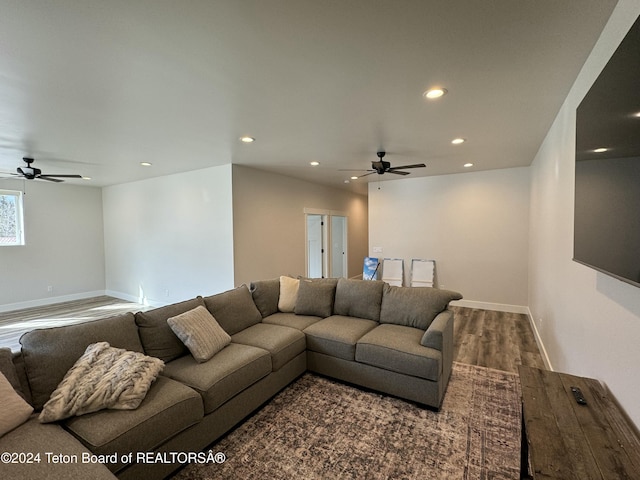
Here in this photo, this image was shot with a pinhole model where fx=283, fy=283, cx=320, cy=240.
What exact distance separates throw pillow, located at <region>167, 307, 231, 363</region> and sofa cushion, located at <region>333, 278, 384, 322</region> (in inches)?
53.9

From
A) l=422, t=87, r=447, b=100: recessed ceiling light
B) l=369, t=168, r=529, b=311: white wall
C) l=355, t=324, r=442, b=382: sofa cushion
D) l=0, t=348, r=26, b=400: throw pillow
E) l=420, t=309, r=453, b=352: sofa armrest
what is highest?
l=422, t=87, r=447, b=100: recessed ceiling light

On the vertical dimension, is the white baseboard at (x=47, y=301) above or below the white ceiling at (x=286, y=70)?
below

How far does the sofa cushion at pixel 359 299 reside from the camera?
318cm

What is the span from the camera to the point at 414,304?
294cm

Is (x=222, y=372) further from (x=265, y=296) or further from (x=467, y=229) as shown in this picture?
(x=467, y=229)

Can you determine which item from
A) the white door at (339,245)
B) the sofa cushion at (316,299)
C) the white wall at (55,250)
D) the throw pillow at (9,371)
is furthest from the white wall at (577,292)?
the white wall at (55,250)

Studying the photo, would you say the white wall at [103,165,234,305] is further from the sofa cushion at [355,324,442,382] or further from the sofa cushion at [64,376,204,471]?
the sofa cushion at [64,376,204,471]

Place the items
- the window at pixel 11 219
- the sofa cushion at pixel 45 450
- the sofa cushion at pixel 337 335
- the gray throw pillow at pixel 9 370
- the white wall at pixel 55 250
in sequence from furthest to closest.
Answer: the white wall at pixel 55 250 → the window at pixel 11 219 → the sofa cushion at pixel 337 335 → the gray throw pillow at pixel 9 370 → the sofa cushion at pixel 45 450

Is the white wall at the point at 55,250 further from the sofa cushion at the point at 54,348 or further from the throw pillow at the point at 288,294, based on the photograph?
the throw pillow at the point at 288,294

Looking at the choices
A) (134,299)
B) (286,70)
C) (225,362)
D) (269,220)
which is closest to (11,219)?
(134,299)

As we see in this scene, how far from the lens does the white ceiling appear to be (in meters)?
1.45

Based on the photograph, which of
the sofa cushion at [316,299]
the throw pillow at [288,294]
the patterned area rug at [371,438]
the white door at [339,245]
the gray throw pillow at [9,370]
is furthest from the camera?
the white door at [339,245]

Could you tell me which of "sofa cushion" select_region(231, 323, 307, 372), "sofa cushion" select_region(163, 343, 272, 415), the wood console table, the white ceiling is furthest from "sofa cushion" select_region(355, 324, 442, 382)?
the white ceiling

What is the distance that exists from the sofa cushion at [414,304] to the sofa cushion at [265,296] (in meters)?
1.29
